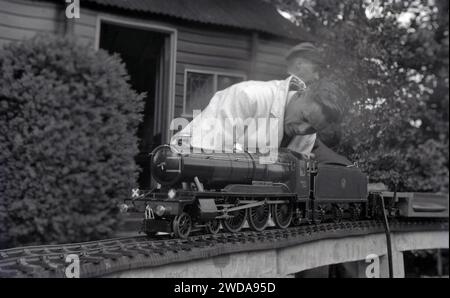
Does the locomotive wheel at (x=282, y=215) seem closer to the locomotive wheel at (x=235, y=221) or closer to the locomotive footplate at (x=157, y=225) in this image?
the locomotive wheel at (x=235, y=221)

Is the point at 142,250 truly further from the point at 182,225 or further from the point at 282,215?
the point at 282,215

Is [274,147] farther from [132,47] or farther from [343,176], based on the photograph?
[132,47]

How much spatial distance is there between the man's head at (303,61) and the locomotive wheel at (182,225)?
6.11 feet

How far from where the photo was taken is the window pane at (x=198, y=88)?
187 inches

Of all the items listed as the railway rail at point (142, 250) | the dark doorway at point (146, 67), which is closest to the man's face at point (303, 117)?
the railway rail at point (142, 250)

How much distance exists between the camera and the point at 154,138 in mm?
5168

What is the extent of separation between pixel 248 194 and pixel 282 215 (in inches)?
40.0

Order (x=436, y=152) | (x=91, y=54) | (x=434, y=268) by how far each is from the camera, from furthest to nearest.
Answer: (x=434, y=268)
(x=436, y=152)
(x=91, y=54)

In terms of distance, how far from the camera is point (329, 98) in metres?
3.93

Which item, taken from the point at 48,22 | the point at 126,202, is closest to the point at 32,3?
the point at 48,22

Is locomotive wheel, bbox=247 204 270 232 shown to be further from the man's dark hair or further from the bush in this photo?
the man's dark hair

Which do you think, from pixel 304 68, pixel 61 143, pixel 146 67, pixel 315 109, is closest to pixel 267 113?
pixel 315 109

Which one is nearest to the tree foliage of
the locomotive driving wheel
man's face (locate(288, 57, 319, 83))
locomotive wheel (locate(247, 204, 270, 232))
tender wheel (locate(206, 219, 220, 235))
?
man's face (locate(288, 57, 319, 83))

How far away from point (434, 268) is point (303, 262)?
8.06 meters
